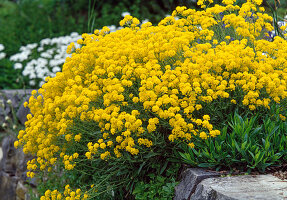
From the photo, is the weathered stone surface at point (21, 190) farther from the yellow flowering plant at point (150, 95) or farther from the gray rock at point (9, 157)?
the yellow flowering plant at point (150, 95)

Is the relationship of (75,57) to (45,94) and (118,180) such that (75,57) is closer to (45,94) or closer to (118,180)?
(45,94)

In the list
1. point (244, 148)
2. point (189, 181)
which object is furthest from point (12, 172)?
point (244, 148)

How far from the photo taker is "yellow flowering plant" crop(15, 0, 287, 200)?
3.00 metres

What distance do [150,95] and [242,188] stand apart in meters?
0.94

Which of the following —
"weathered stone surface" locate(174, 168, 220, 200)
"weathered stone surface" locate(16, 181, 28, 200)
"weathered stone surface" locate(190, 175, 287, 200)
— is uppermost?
"weathered stone surface" locate(190, 175, 287, 200)

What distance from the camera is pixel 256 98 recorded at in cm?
318

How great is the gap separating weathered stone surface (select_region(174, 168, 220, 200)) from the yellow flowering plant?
218mm

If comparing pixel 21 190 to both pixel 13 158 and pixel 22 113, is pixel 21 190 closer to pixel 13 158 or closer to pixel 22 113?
pixel 13 158

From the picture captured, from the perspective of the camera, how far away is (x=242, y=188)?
2693 millimetres

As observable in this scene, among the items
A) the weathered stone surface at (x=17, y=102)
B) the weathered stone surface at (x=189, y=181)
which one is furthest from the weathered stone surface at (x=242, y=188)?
the weathered stone surface at (x=17, y=102)

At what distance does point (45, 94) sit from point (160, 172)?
4.39ft

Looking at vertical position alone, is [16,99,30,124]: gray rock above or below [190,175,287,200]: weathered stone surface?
below

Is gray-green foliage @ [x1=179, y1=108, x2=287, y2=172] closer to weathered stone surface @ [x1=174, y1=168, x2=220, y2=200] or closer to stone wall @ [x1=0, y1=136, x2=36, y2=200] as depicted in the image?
weathered stone surface @ [x1=174, y1=168, x2=220, y2=200]

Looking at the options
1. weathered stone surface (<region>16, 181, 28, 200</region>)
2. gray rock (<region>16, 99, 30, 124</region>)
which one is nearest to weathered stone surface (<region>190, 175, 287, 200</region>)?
weathered stone surface (<region>16, 181, 28, 200</region>)
